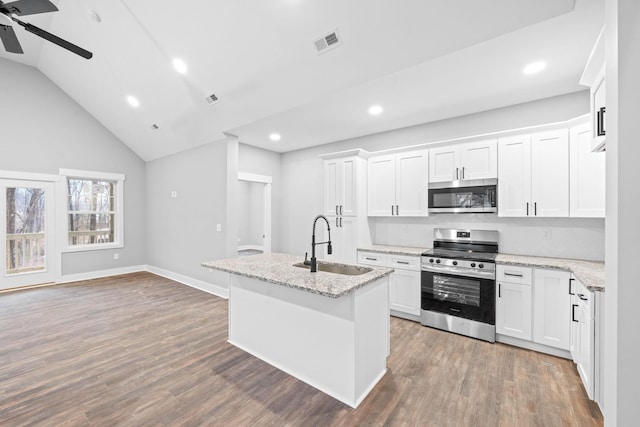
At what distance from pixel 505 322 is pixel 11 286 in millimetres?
7959

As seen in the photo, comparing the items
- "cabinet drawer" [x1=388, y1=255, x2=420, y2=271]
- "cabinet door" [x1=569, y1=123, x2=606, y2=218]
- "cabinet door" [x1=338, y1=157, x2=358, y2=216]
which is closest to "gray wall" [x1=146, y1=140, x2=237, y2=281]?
"cabinet door" [x1=338, y1=157, x2=358, y2=216]

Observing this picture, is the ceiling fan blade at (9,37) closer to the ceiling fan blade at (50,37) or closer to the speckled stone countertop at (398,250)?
the ceiling fan blade at (50,37)

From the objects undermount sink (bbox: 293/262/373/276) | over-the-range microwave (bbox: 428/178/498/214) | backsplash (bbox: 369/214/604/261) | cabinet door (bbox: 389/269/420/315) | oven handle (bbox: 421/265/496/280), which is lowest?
cabinet door (bbox: 389/269/420/315)

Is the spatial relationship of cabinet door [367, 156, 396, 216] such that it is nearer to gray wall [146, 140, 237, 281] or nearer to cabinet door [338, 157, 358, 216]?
cabinet door [338, 157, 358, 216]

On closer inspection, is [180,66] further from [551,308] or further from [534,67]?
[551,308]

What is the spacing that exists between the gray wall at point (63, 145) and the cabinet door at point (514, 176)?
→ 7.34m

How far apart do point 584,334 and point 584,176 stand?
159cm

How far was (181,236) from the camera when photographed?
559cm

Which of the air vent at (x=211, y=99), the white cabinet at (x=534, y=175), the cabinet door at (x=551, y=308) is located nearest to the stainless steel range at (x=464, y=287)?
the cabinet door at (x=551, y=308)

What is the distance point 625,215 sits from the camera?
46.7 inches

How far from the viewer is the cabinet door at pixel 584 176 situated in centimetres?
271

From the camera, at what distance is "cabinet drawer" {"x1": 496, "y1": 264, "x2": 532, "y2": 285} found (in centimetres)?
288

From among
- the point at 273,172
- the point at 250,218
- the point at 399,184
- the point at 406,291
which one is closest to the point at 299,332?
the point at 406,291

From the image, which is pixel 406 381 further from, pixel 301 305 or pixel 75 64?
pixel 75 64
